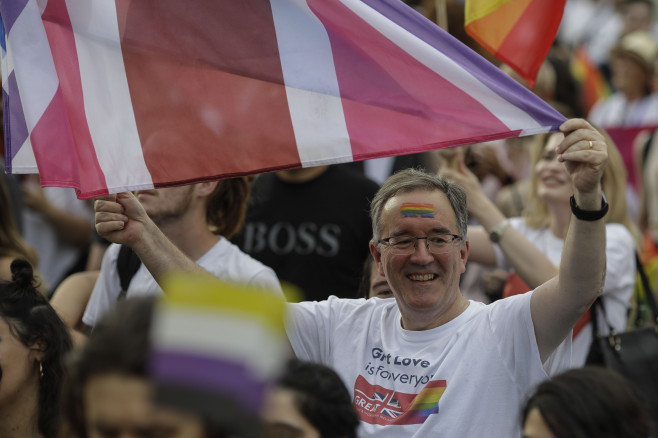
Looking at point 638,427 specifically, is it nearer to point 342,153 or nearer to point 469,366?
point 469,366

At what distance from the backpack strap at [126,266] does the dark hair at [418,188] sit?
1.18 meters

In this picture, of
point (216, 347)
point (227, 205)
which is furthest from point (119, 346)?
point (227, 205)

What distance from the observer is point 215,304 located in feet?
4.47

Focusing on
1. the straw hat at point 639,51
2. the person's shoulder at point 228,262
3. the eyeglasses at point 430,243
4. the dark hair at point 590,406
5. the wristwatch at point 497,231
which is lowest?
the dark hair at point 590,406

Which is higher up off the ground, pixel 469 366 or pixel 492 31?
pixel 492 31

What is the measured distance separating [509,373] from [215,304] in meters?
1.92

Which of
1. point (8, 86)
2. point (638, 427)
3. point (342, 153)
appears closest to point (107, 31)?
point (8, 86)

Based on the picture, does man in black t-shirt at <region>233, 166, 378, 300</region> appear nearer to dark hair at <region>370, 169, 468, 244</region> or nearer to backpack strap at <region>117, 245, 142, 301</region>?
backpack strap at <region>117, 245, 142, 301</region>

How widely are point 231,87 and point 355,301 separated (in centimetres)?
84

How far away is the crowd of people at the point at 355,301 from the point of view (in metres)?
1.78

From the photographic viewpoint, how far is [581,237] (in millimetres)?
2973

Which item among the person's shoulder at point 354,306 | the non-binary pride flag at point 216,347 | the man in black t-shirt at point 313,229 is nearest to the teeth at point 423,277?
the person's shoulder at point 354,306

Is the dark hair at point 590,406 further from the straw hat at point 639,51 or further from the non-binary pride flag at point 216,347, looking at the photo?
the straw hat at point 639,51

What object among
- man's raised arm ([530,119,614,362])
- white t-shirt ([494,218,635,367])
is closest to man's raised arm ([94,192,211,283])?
man's raised arm ([530,119,614,362])
